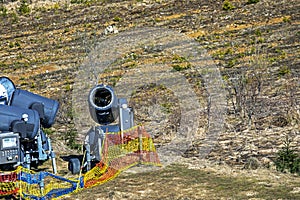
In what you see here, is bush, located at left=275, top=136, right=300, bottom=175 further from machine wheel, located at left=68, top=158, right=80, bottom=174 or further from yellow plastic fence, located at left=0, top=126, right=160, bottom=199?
machine wheel, located at left=68, top=158, right=80, bottom=174

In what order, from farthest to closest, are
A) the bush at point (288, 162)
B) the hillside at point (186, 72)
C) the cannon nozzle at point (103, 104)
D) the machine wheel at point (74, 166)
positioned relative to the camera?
the cannon nozzle at point (103, 104) → the machine wheel at point (74, 166) → the hillside at point (186, 72) → the bush at point (288, 162)

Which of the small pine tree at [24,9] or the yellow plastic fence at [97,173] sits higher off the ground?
the small pine tree at [24,9]

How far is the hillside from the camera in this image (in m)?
14.3

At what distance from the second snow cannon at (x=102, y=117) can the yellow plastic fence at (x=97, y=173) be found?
19 cm

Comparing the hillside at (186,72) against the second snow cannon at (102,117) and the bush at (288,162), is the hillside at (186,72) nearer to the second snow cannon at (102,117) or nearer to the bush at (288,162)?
the bush at (288,162)

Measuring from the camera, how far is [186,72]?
34.9m

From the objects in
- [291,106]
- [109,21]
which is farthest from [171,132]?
[109,21]

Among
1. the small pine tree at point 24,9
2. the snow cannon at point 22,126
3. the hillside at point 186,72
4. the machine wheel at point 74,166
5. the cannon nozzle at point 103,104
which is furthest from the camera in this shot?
the small pine tree at point 24,9

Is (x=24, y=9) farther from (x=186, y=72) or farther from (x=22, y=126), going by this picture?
(x=22, y=126)

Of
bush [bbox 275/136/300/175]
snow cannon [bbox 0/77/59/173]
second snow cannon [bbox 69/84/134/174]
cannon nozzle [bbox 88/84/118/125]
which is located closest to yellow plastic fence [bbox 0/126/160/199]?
second snow cannon [bbox 69/84/134/174]

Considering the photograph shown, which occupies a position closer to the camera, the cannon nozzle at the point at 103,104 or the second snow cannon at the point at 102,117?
the second snow cannon at the point at 102,117

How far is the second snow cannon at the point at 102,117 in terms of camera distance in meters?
14.8

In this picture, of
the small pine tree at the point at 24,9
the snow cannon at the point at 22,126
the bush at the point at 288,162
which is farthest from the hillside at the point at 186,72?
the snow cannon at the point at 22,126

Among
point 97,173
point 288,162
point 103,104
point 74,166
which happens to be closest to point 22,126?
point 74,166
